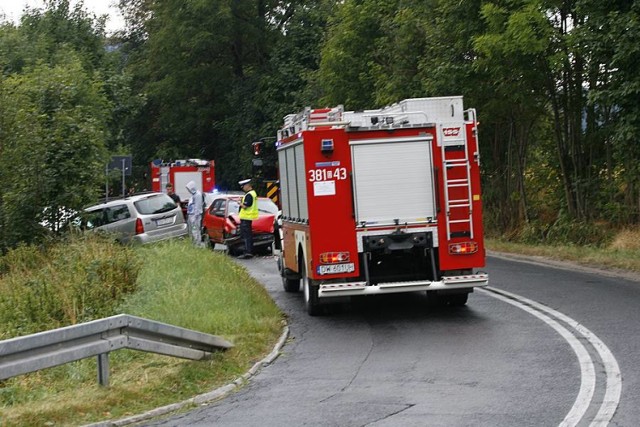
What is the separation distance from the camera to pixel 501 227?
31.8 meters

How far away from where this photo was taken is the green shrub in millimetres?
14195

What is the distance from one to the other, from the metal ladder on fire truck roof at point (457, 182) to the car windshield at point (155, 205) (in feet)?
45.6

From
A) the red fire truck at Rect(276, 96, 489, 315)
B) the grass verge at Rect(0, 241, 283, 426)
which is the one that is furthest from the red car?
the red fire truck at Rect(276, 96, 489, 315)

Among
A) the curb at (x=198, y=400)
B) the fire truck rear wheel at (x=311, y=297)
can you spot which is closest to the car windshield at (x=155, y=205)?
the fire truck rear wheel at (x=311, y=297)

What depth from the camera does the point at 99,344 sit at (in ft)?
28.6

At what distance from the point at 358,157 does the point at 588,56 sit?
8.58 m

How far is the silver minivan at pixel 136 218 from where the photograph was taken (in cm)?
2534

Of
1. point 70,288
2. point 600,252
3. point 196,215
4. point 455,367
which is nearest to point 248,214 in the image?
point 196,215

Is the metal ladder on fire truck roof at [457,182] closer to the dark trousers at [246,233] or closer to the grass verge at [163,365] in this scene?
the grass verge at [163,365]

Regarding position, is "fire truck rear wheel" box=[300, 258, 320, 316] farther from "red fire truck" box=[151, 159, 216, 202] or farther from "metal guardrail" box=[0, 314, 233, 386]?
"red fire truck" box=[151, 159, 216, 202]

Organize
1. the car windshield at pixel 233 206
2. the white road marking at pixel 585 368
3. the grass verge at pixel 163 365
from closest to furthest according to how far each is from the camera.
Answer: the white road marking at pixel 585 368 < the grass verge at pixel 163 365 < the car windshield at pixel 233 206

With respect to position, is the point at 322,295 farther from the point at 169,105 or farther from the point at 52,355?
the point at 169,105

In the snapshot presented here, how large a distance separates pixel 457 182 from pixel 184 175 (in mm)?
32088

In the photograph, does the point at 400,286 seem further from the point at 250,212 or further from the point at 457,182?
the point at 250,212
